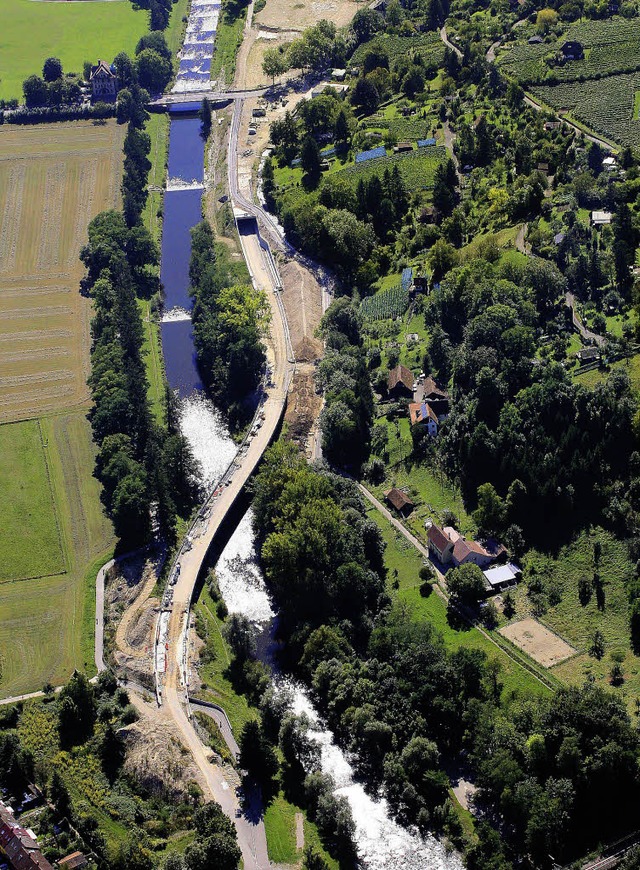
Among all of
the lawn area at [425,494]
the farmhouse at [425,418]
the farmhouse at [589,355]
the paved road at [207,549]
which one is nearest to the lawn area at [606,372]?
the farmhouse at [589,355]

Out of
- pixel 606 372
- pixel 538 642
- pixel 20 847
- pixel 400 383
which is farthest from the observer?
pixel 400 383

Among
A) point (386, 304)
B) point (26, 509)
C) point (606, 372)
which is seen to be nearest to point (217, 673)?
point (26, 509)

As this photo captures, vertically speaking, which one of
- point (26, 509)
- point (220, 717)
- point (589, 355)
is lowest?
point (220, 717)

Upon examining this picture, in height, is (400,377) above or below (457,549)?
above

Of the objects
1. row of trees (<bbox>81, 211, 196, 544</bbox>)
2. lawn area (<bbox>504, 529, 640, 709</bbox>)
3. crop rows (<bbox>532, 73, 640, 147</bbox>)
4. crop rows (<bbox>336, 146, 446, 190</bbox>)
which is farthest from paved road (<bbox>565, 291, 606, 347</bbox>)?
row of trees (<bbox>81, 211, 196, 544</bbox>)

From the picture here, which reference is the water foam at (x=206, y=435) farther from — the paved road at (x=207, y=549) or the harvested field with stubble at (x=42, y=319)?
the harvested field with stubble at (x=42, y=319)

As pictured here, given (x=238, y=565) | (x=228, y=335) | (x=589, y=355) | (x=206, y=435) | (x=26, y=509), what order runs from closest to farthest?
1. (x=238, y=565)
2. (x=589, y=355)
3. (x=26, y=509)
4. (x=206, y=435)
5. (x=228, y=335)

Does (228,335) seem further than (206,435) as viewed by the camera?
Yes

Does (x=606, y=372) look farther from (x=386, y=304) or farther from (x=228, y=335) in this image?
(x=228, y=335)
